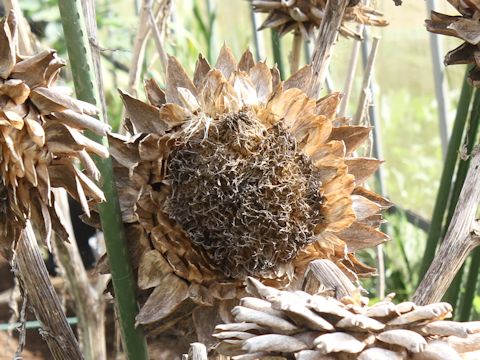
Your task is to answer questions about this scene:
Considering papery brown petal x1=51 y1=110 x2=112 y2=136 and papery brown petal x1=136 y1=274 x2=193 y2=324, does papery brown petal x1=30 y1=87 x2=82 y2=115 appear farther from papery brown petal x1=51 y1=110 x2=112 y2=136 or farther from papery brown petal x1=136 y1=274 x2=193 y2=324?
papery brown petal x1=136 y1=274 x2=193 y2=324

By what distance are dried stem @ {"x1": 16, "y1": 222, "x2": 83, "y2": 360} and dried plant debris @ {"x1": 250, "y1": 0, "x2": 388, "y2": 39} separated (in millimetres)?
376

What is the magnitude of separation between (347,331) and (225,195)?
201 millimetres

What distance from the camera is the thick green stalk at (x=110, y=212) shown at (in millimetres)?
561

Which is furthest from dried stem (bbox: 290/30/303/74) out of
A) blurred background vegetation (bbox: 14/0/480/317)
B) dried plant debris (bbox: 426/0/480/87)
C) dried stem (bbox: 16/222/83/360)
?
blurred background vegetation (bbox: 14/0/480/317)

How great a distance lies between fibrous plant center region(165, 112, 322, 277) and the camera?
25.3 inches

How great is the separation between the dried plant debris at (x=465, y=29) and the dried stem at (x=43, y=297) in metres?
0.33

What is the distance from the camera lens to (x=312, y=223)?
660 millimetres

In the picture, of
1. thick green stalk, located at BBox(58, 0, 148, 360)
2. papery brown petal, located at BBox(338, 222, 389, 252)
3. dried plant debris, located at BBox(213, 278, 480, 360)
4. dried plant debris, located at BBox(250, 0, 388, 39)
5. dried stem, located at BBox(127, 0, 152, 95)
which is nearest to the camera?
dried plant debris, located at BBox(213, 278, 480, 360)

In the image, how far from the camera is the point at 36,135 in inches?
Answer: 19.1

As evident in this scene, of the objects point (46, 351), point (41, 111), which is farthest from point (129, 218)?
point (46, 351)

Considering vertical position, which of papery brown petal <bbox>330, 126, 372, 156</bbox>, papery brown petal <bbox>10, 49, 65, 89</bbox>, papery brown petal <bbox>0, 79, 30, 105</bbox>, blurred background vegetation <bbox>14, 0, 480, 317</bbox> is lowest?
blurred background vegetation <bbox>14, 0, 480, 317</bbox>

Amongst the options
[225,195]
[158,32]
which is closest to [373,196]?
A: [225,195]

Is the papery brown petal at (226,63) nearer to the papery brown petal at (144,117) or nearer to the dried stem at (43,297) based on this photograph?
the papery brown petal at (144,117)

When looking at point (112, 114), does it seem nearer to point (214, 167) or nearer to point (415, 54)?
point (415, 54)
